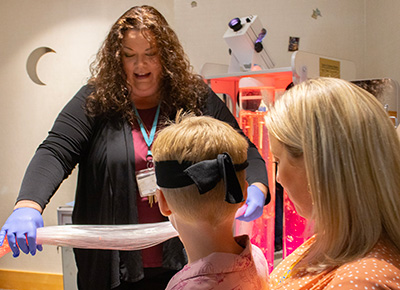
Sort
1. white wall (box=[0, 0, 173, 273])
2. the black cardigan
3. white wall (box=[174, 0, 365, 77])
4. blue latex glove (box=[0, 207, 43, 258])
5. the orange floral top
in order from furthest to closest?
white wall (box=[0, 0, 173, 273]), white wall (box=[174, 0, 365, 77]), the black cardigan, blue latex glove (box=[0, 207, 43, 258]), the orange floral top

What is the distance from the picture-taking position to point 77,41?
139 inches

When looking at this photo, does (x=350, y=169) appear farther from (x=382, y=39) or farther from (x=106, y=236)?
(x=382, y=39)

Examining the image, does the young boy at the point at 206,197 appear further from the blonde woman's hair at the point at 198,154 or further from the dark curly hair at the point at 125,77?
the dark curly hair at the point at 125,77

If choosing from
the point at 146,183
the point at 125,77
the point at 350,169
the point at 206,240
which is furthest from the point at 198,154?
the point at 125,77

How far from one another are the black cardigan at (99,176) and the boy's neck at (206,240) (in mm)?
656

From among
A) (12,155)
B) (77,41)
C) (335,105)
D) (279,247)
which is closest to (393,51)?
(279,247)

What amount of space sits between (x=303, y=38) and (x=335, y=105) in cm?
245

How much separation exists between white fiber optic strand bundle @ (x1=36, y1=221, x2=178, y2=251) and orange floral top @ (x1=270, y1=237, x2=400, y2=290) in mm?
707

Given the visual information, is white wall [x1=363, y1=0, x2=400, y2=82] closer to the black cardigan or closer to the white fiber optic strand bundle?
the black cardigan

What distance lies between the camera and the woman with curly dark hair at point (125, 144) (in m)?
1.63

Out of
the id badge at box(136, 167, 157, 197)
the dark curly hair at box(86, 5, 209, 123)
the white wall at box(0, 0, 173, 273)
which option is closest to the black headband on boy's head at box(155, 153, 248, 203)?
the id badge at box(136, 167, 157, 197)

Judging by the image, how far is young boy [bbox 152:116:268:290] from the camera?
90cm

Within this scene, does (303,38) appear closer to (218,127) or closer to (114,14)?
(114,14)

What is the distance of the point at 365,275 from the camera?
0.70 meters
